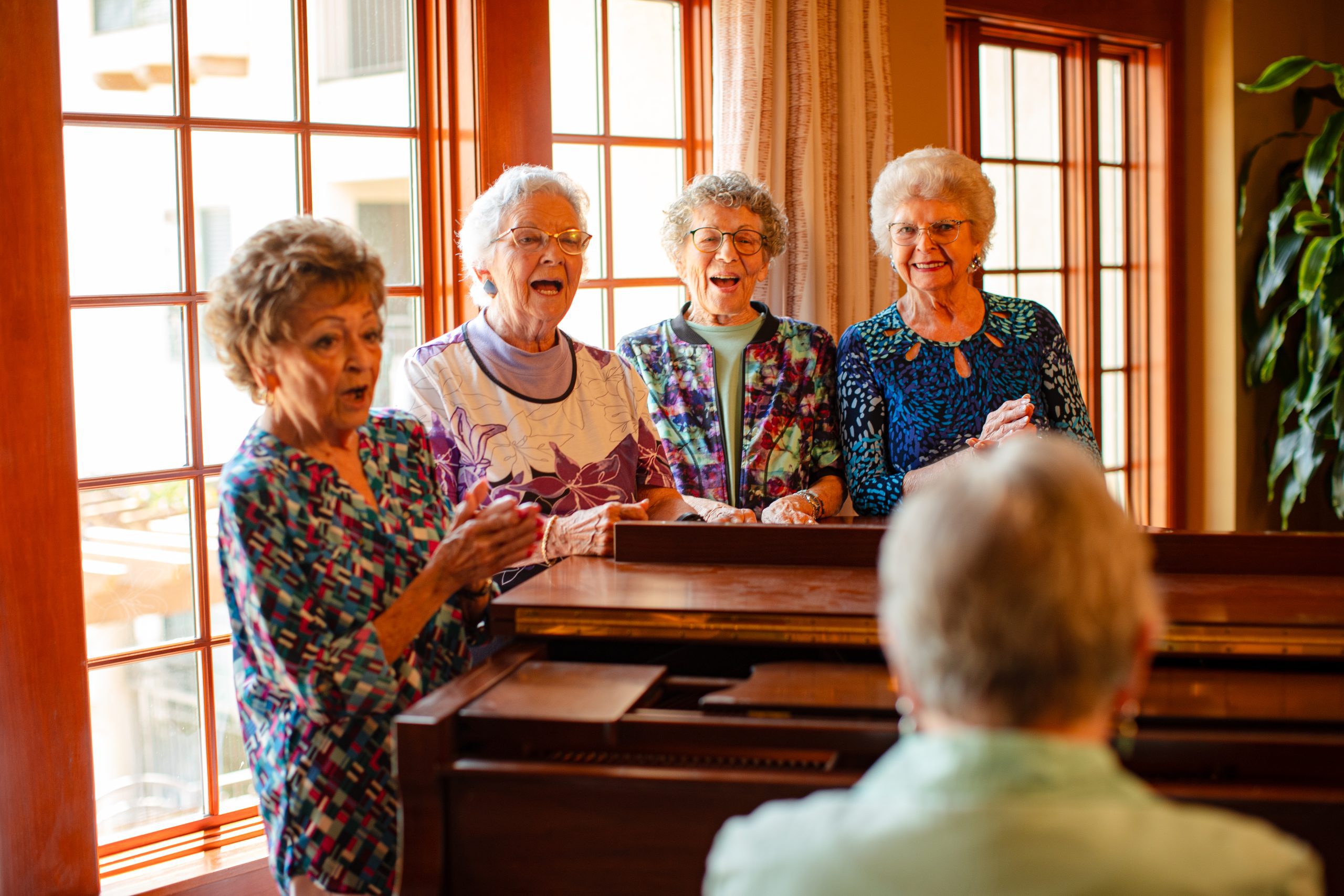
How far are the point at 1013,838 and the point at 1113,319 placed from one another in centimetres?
469

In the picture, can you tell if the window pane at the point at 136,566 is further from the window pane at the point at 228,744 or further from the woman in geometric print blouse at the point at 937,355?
the woman in geometric print blouse at the point at 937,355

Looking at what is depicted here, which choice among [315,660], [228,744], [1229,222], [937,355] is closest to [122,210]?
[228,744]

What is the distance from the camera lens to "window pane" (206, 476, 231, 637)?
9.07 ft

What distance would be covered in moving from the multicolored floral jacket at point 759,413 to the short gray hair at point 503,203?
440 mm

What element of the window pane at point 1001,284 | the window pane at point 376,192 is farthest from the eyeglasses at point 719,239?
the window pane at point 1001,284

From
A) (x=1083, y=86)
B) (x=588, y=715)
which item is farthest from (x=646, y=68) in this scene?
(x=588, y=715)

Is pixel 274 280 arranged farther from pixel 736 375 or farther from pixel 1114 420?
pixel 1114 420

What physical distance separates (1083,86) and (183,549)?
3736mm

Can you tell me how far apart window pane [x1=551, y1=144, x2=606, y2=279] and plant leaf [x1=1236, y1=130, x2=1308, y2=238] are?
2.70 meters

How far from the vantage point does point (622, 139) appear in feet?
11.6

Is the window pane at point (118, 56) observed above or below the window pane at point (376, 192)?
above

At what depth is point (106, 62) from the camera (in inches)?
101

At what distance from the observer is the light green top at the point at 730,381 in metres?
2.83

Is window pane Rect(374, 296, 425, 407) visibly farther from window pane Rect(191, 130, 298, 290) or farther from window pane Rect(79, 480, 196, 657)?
window pane Rect(79, 480, 196, 657)
